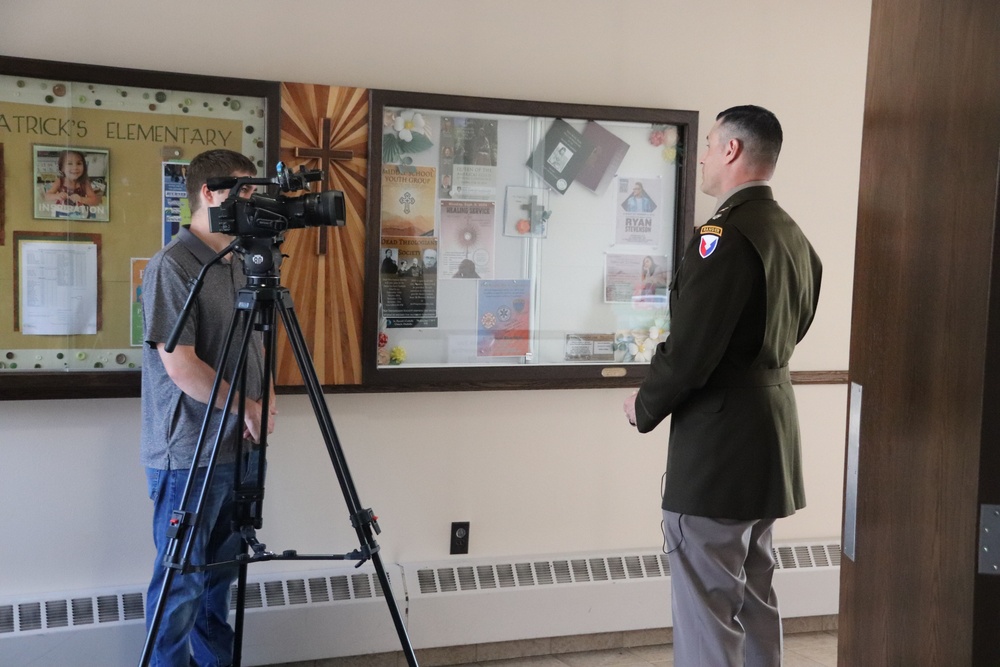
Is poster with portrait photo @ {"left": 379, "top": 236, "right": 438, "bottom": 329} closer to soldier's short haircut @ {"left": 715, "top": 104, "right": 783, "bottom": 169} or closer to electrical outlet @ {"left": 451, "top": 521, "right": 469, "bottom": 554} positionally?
electrical outlet @ {"left": 451, "top": 521, "right": 469, "bottom": 554}

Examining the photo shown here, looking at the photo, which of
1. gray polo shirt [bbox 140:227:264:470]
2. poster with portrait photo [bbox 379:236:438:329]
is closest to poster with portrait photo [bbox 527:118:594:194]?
poster with portrait photo [bbox 379:236:438:329]

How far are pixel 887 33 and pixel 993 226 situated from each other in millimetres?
454

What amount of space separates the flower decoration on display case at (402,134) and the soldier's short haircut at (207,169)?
2.01 ft

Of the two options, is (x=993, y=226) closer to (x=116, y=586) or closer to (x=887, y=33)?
(x=887, y=33)

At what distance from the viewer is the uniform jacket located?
2143 mm

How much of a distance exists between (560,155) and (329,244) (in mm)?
823

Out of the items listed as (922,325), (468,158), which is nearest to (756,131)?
(922,325)

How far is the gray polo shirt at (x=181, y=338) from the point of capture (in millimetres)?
2316

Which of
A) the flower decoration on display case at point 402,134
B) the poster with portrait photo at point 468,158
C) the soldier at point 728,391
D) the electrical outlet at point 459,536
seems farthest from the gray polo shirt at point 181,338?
the soldier at point 728,391

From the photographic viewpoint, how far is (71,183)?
8.66ft

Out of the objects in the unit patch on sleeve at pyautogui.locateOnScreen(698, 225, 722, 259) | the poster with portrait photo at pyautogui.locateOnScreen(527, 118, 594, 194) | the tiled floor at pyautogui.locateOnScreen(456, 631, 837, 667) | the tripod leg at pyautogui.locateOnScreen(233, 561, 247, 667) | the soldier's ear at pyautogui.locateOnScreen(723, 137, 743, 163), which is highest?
the poster with portrait photo at pyautogui.locateOnScreen(527, 118, 594, 194)

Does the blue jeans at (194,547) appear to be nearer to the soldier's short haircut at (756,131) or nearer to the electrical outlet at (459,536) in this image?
the electrical outlet at (459,536)

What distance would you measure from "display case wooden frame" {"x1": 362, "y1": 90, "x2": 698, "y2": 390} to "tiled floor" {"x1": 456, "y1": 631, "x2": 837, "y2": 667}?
93 centimetres

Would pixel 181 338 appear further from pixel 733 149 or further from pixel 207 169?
pixel 733 149
